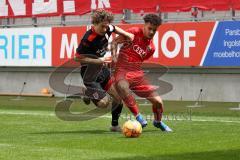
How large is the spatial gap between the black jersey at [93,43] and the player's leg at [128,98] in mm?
741

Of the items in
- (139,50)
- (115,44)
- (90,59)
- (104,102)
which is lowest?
(104,102)

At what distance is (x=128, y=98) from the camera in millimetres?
13328

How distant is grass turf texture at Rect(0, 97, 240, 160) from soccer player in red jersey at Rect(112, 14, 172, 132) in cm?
49

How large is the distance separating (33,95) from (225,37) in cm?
822

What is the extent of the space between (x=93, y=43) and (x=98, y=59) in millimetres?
329

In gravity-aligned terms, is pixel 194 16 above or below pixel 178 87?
above

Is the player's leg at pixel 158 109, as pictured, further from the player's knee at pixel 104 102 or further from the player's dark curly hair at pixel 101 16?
the player's dark curly hair at pixel 101 16

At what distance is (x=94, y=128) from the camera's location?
14.7 m

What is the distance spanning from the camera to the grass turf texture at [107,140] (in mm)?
10023

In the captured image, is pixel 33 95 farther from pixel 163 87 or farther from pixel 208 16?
pixel 208 16

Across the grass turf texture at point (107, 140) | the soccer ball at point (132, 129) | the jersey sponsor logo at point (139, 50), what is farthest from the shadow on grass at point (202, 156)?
the jersey sponsor logo at point (139, 50)

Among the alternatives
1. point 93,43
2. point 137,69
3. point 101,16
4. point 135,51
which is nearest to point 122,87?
point 137,69

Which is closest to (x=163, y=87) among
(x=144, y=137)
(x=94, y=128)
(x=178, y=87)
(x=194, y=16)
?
(x=178, y=87)

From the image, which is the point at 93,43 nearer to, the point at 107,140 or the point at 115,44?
the point at 115,44
